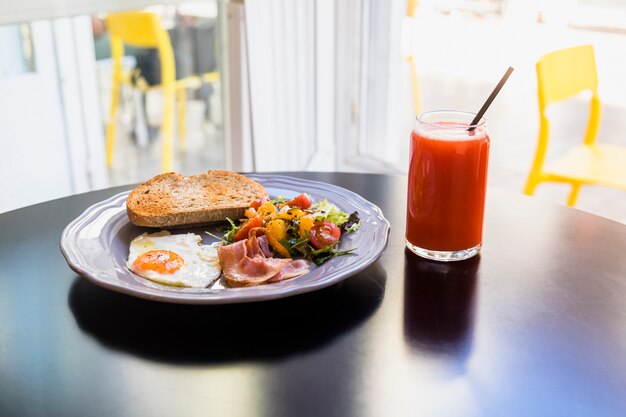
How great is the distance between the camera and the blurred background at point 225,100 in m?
2.27

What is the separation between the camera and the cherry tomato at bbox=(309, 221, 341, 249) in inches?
40.4

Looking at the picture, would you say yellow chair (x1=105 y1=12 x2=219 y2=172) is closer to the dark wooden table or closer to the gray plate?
the gray plate

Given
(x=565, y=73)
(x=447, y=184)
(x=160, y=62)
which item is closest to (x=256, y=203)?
(x=447, y=184)

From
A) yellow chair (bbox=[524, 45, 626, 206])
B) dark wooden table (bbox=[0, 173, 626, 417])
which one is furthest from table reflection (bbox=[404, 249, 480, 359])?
yellow chair (bbox=[524, 45, 626, 206])

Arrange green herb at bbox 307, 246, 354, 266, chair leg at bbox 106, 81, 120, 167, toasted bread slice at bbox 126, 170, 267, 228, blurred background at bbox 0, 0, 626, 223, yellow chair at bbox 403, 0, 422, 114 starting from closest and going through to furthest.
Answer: green herb at bbox 307, 246, 354, 266
toasted bread slice at bbox 126, 170, 267, 228
blurred background at bbox 0, 0, 626, 223
chair leg at bbox 106, 81, 120, 167
yellow chair at bbox 403, 0, 422, 114

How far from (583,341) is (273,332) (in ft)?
1.28

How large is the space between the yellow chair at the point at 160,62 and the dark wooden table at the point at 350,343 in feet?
5.55

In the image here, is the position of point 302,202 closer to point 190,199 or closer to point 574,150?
point 190,199

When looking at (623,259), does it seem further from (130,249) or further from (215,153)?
(215,153)

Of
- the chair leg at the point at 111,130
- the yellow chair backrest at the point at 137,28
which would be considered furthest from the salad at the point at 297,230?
the chair leg at the point at 111,130

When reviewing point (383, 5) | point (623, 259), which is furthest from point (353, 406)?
point (383, 5)

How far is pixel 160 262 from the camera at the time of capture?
97 cm

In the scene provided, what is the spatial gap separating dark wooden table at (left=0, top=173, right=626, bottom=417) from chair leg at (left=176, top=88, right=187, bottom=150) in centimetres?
208

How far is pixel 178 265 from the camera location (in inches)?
38.5
